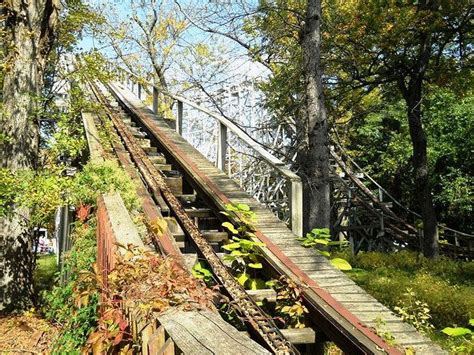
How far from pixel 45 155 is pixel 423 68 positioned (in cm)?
869

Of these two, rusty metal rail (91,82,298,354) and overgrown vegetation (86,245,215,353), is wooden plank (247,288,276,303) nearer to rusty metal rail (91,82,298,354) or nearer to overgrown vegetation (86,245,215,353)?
rusty metal rail (91,82,298,354)

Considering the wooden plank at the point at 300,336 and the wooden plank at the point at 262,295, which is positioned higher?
the wooden plank at the point at 262,295

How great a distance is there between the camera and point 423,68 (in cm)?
1258

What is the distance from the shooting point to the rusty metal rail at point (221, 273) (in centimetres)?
350

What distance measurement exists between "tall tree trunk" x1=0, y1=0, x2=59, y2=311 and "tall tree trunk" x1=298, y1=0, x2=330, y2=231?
4278mm

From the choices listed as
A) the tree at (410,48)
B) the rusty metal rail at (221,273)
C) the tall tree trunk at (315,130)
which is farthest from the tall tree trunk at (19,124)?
the tree at (410,48)

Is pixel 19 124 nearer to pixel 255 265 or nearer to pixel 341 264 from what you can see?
pixel 255 265

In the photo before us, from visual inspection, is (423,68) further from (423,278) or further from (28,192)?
(28,192)

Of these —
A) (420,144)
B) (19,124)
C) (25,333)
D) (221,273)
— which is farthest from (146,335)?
(420,144)

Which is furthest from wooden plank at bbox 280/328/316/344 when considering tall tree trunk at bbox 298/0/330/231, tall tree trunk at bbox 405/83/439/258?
tall tree trunk at bbox 405/83/439/258

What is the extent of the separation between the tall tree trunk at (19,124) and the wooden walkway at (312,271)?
248 cm

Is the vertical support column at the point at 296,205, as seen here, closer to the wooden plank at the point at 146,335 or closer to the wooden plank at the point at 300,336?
the wooden plank at the point at 300,336

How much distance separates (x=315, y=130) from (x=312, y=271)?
457 centimetres

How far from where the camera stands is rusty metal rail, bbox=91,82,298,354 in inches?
138
